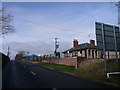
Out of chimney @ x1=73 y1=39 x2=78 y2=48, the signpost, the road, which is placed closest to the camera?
the road

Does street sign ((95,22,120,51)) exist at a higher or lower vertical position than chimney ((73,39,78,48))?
lower

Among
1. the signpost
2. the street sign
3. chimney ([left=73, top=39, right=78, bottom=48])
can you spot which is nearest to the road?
the signpost

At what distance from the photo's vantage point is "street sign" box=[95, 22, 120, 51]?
20.6m

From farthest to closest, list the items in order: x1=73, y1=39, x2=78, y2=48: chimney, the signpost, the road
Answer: x1=73, y1=39, x2=78, y2=48: chimney < the signpost < the road

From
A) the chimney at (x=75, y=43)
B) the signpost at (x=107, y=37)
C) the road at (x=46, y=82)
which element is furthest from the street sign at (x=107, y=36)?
the chimney at (x=75, y=43)

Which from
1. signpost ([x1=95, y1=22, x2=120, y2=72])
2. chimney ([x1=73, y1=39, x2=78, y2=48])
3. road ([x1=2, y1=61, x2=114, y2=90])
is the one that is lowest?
road ([x1=2, y1=61, x2=114, y2=90])

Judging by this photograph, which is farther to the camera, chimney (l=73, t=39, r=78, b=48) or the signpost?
chimney (l=73, t=39, r=78, b=48)

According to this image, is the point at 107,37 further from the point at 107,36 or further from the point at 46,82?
the point at 46,82

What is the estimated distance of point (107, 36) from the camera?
69.9 ft

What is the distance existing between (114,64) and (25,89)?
14.6 metres

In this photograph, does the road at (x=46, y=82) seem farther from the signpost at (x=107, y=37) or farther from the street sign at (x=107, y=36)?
the street sign at (x=107, y=36)

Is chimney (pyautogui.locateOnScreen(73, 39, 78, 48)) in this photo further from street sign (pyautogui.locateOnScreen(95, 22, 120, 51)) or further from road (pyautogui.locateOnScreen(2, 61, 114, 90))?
road (pyautogui.locateOnScreen(2, 61, 114, 90))

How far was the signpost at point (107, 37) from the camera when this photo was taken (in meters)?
20.5

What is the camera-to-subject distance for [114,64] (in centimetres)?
2325
